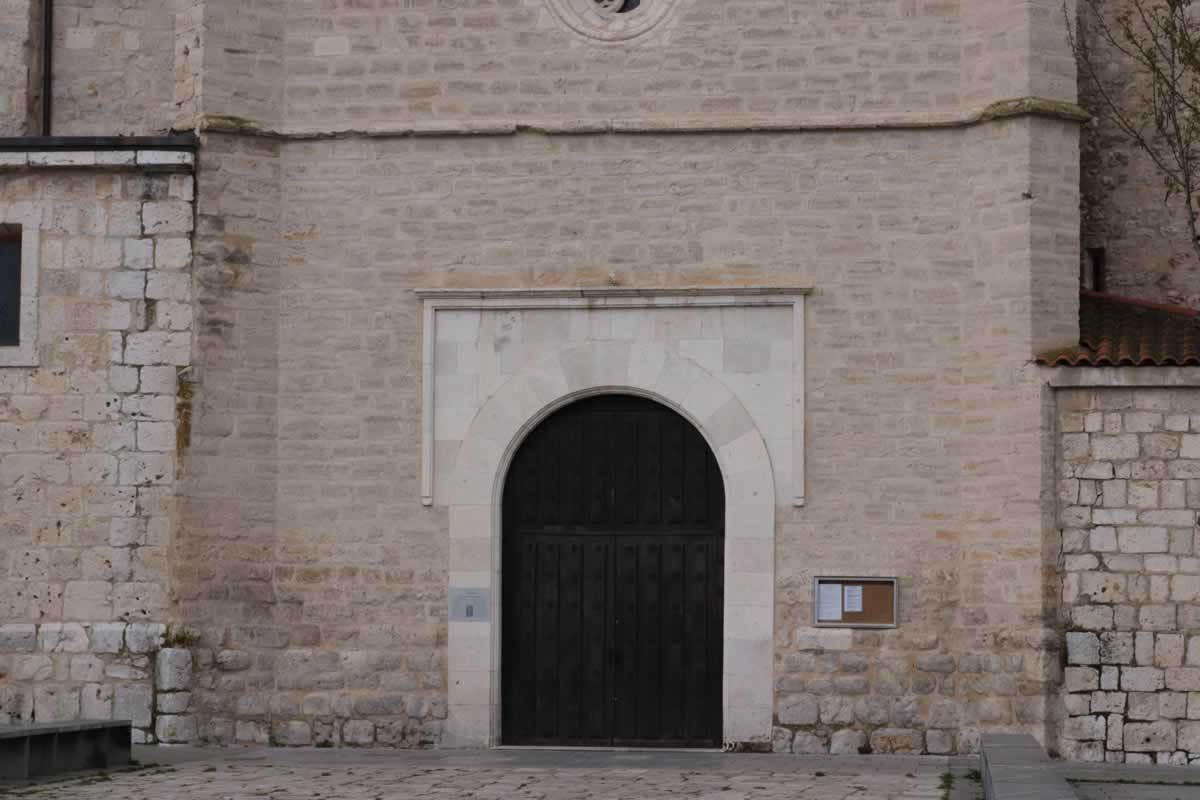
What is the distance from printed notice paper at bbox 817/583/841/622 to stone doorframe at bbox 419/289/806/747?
33 centimetres

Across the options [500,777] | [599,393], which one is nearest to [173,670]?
[500,777]

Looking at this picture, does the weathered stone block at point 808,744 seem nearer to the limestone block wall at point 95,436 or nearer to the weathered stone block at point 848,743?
the weathered stone block at point 848,743

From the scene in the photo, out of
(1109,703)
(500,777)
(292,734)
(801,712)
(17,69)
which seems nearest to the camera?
(500,777)

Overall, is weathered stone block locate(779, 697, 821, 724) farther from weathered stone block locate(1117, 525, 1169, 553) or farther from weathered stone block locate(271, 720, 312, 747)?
weathered stone block locate(271, 720, 312, 747)

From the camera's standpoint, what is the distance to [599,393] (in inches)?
570

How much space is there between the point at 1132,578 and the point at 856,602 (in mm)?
1864

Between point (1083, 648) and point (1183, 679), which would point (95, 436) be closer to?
point (1083, 648)

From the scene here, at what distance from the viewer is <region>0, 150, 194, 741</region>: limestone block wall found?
46.4 ft

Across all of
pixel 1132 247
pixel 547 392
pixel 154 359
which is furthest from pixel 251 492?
pixel 1132 247

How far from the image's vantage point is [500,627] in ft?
47.2

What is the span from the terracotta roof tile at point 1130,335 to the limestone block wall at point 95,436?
20.2 feet

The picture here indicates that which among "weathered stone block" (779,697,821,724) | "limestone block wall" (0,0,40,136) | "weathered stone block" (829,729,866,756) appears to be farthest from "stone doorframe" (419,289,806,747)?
"limestone block wall" (0,0,40,136)

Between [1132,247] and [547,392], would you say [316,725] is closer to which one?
[547,392]

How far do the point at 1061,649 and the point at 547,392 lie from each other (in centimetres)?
398
